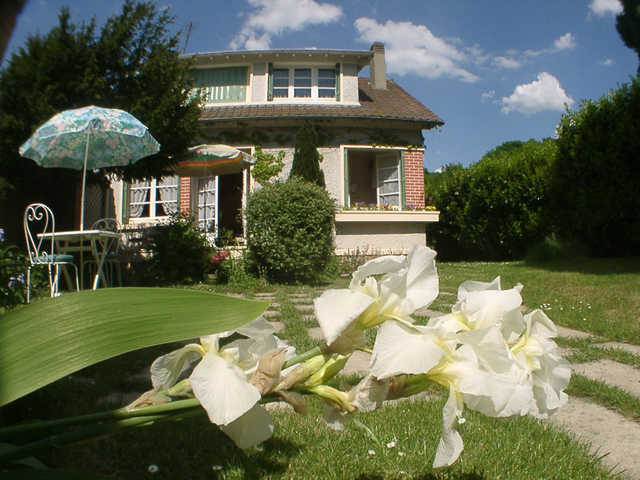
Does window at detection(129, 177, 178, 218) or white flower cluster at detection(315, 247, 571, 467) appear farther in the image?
window at detection(129, 177, 178, 218)

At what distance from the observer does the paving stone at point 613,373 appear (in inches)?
99.1

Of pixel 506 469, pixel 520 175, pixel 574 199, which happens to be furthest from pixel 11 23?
pixel 520 175

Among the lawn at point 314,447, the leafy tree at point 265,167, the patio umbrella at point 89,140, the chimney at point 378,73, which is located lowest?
the lawn at point 314,447

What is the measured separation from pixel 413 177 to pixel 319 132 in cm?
262

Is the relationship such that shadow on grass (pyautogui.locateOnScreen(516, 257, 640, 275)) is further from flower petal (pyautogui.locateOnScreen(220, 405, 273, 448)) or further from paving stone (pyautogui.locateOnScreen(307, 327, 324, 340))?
flower petal (pyautogui.locateOnScreen(220, 405, 273, 448))

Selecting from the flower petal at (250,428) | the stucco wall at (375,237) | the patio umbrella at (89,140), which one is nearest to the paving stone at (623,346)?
A: the flower petal at (250,428)

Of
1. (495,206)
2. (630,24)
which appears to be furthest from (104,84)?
(630,24)

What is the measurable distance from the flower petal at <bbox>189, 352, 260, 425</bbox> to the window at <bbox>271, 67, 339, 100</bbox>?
39.6 feet

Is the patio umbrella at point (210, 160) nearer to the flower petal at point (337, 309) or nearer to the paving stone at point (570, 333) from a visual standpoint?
the paving stone at point (570, 333)

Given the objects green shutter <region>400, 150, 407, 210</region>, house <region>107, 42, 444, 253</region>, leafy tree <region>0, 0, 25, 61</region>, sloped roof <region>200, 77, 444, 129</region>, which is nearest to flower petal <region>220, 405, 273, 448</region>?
leafy tree <region>0, 0, 25, 61</region>

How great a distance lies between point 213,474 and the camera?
4.62 ft

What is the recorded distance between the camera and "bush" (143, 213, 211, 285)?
7395mm

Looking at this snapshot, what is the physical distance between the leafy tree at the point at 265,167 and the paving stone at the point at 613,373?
8.59m

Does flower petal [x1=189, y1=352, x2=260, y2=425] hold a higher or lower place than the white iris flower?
lower
